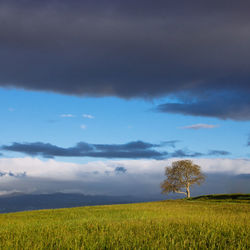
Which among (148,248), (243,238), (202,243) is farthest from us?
(243,238)

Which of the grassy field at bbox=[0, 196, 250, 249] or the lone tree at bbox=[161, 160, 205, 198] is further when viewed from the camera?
the lone tree at bbox=[161, 160, 205, 198]

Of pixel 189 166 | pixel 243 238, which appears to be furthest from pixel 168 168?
pixel 243 238

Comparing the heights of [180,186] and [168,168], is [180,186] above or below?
below

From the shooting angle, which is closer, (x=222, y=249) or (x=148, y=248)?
(x=148, y=248)

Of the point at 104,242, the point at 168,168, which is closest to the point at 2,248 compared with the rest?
the point at 104,242

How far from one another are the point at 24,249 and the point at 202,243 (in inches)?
240

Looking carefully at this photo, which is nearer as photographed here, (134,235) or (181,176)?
(134,235)

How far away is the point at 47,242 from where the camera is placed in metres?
10.0

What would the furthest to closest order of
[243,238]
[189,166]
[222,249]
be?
[189,166] → [243,238] → [222,249]

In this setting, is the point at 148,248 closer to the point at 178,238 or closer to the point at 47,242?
the point at 178,238

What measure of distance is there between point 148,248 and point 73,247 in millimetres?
2479

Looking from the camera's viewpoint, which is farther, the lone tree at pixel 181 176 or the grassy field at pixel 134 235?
the lone tree at pixel 181 176

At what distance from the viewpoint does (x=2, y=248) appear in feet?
31.4

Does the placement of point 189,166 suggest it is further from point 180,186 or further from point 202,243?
point 202,243
